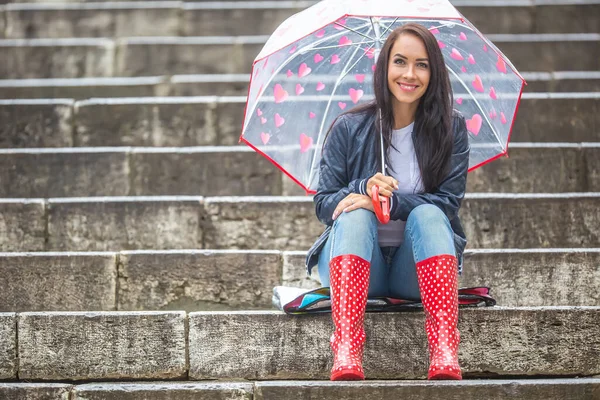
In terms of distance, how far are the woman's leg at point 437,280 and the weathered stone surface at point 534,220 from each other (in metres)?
1.68

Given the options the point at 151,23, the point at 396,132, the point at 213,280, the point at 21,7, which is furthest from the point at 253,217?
the point at 21,7

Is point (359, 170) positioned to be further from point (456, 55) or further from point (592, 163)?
point (592, 163)

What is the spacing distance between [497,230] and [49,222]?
8.10 ft

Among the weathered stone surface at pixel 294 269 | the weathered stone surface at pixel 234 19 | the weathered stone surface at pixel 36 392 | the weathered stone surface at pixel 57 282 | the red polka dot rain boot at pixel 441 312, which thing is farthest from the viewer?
the weathered stone surface at pixel 234 19

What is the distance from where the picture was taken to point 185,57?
8438 millimetres

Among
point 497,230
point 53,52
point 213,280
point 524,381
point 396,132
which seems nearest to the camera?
point 524,381

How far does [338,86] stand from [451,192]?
0.80 meters

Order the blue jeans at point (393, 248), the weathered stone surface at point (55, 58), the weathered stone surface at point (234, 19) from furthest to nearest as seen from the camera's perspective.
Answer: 1. the weathered stone surface at point (234, 19)
2. the weathered stone surface at point (55, 58)
3. the blue jeans at point (393, 248)

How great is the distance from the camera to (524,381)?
3.74m

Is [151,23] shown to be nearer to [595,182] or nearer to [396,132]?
[595,182]

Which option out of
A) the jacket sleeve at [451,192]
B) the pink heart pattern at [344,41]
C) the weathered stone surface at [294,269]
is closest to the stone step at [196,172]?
the weathered stone surface at [294,269]

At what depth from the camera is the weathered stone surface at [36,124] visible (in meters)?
6.80

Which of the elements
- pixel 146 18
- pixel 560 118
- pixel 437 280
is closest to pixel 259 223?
pixel 437 280

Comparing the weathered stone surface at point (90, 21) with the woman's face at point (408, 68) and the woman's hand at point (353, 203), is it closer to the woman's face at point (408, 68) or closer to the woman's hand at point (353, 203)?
the woman's face at point (408, 68)
